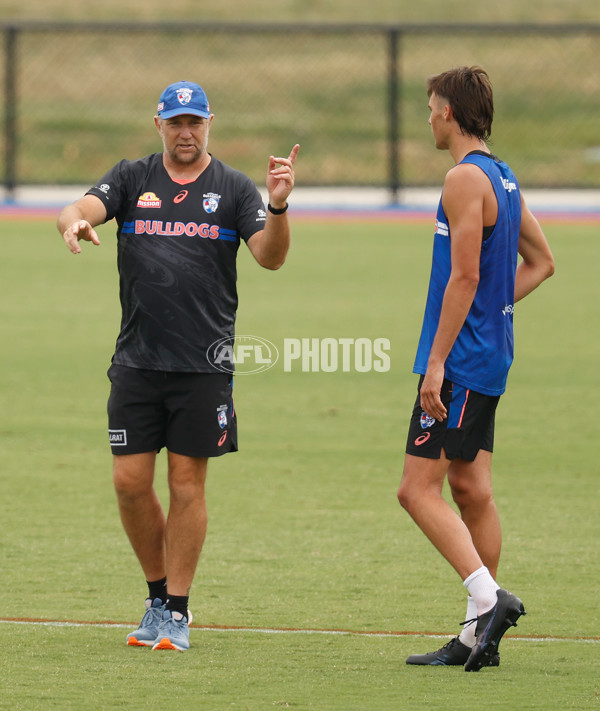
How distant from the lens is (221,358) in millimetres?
5367

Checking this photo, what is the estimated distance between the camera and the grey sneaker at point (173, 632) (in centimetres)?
516

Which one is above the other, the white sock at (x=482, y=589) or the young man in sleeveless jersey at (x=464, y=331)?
the young man in sleeveless jersey at (x=464, y=331)

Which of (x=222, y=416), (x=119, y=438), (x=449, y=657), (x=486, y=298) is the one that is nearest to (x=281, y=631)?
(x=449, y=657)

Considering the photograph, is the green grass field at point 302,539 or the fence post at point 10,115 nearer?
the green grass field at point 302,539

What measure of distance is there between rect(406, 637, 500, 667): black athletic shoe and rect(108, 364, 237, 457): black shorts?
3.50ft

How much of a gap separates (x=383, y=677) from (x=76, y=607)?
Answer: 5.10 ft

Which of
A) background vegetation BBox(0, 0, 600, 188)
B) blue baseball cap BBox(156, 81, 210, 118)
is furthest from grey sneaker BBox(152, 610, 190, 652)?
background vegetation BBox(0, 0, 600, 188)

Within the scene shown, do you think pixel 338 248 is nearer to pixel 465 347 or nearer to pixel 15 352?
pixel 15 352

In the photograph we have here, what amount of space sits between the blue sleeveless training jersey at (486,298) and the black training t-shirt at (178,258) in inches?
28.6

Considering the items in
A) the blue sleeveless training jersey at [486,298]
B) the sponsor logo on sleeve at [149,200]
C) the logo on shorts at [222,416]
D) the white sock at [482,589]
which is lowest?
the white sock at [482,589]

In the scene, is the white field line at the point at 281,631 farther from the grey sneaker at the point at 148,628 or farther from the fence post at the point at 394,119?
the fence post at the point at 394,119

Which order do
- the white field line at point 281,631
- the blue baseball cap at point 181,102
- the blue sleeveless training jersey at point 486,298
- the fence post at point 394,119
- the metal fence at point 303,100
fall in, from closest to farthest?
the blue sleeveless training jersey at point 486,298 < the blue baseball cap at point 181,102 < the white field line at point 281,631 < the fence post at point 394,119 < the metal fence at point 303,100

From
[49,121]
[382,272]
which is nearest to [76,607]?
[382,272]

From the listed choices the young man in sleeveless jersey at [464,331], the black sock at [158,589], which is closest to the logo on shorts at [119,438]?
the black sock at [158,589]
